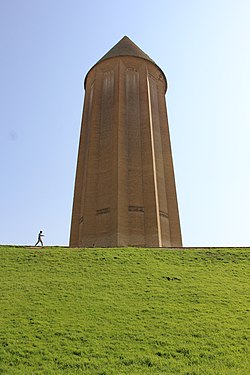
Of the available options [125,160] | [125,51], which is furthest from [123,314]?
[125,51]

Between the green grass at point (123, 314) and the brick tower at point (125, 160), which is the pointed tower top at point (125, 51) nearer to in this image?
the brick tower at point (125, 160)

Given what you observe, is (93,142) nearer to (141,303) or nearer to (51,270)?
(51,270)

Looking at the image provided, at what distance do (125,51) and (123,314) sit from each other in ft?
63.6

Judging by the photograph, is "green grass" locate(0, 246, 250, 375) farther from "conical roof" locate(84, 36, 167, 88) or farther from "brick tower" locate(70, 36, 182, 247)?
"conical roof" locate(84, 36, 167, 88)

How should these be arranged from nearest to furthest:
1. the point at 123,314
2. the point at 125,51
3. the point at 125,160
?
1. the point at 123,314
2. the point at 125,160
3. the point at 125,51

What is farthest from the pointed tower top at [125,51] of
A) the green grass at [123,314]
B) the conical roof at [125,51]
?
the green grass at [123,314]

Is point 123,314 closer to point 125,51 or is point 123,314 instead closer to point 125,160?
point 125,160

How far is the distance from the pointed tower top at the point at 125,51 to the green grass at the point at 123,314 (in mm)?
15104

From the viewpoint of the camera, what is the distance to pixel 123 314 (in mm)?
7574

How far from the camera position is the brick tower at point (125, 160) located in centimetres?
1881

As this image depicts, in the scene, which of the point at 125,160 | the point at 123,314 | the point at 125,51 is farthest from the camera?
the point at 125,51

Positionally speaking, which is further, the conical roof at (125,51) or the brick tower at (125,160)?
the conical roof at (125,51)

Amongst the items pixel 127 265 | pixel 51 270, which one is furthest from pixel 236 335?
pixel 51 270

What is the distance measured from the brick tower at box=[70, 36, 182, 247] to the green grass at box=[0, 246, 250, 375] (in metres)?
6.58
